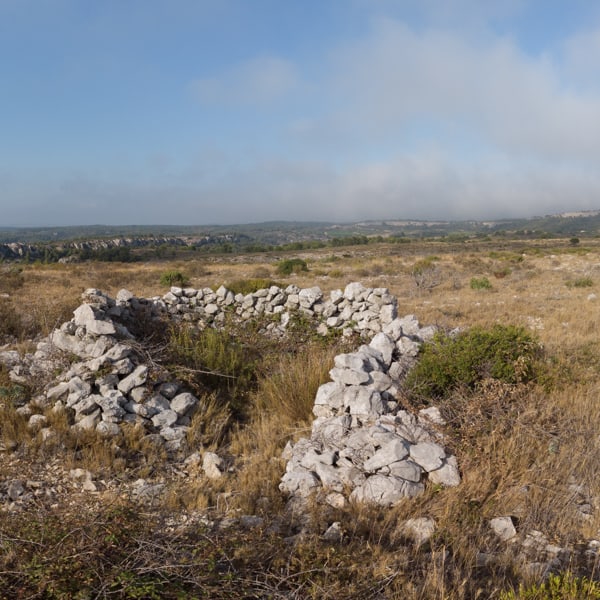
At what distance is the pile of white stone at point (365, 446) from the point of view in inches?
142

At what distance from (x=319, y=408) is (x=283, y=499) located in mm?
1382

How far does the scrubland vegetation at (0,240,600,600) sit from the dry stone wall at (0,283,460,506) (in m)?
0.20

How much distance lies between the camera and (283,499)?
3676 millimetres

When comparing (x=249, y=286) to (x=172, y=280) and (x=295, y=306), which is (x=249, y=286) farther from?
(x=172, y=280)

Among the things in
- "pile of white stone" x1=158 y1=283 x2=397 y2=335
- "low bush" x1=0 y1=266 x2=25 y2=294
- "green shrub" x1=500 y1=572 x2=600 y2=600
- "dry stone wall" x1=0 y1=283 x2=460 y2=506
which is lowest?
"green shrub" x1=500 y1=572 x2=600 y2=600

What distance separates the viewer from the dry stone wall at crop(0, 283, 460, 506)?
3.70m

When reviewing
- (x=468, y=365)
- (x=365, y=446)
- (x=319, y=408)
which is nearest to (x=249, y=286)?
(x=319, y=408)

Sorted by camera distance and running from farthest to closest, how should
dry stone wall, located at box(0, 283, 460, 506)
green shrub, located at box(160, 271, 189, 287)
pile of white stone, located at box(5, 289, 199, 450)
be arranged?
green shrub, located at box(160, 271, 189, 287) < pile of white stone, located at box(5, 289, 199, 450) < dry stone wall, located at box(0, 283, 460, 506)

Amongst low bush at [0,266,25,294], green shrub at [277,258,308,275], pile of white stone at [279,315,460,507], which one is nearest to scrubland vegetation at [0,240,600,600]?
pile of white stone at [279,315,460,507]

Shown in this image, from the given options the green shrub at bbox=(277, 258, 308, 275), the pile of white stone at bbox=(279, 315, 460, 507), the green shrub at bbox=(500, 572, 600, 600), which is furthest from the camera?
the green shrub at bbox=(277, 258, 308, 275)

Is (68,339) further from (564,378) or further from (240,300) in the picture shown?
(564,378)

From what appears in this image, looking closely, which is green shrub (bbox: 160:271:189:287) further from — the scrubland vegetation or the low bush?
the scrubland vegetation

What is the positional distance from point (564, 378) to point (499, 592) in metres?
3.74

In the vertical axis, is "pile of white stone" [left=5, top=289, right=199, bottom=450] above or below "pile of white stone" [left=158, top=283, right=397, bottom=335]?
below
